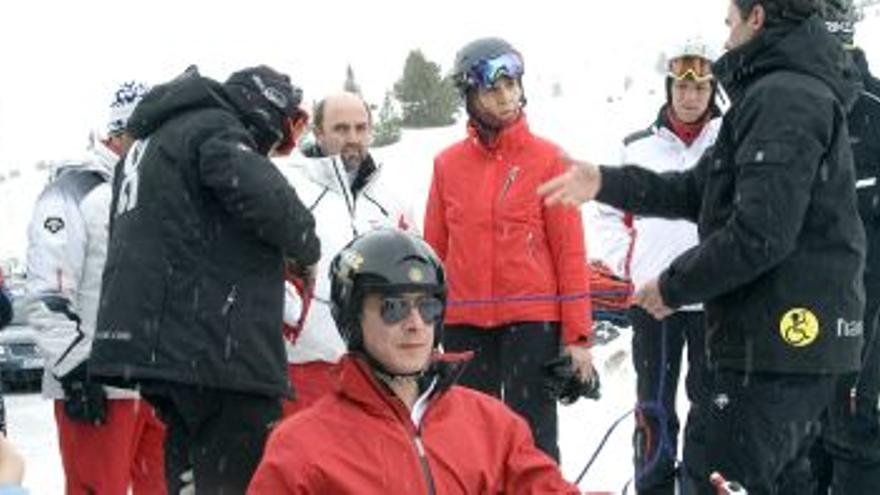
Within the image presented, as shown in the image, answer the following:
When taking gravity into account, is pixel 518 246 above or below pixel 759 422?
above

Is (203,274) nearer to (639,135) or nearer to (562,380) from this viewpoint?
(562,380)

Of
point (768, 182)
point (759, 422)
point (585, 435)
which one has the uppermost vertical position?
point (768, 182)

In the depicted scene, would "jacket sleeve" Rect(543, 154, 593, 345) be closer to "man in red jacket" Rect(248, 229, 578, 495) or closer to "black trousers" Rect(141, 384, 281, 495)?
"black trousers" Rect(141, 384, 281, 495)

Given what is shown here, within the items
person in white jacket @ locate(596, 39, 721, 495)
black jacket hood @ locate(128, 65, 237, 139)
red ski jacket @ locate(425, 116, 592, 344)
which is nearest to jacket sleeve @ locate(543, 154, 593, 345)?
red ski jacket @ locate(425, 116, 592, 344)

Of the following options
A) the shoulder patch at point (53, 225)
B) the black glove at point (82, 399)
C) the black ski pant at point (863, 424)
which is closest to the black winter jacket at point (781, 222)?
the black ski pant at point (863, 424)

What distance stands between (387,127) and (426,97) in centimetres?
478

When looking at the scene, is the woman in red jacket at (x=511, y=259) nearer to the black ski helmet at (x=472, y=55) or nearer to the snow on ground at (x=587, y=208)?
the black ski helmet at (x=472, y=55)

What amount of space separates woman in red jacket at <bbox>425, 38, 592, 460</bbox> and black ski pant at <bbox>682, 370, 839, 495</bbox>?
53.7 inches

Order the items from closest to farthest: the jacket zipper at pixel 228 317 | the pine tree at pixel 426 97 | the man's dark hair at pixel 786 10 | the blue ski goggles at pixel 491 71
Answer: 1. the man's dark hair at pixel 786 10
2. the jacket zipper at pixel 228 317
3. the blue ski goggles at pixel 491 71
4. the pine tree at pixel 426 97

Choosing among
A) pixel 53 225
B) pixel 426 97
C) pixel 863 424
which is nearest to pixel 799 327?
pixel 863 424

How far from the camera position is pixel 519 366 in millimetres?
5422

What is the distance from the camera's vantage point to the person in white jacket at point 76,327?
5238 mm

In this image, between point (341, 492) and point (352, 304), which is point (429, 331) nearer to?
point (352, 304)

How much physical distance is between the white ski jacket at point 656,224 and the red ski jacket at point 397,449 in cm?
263
